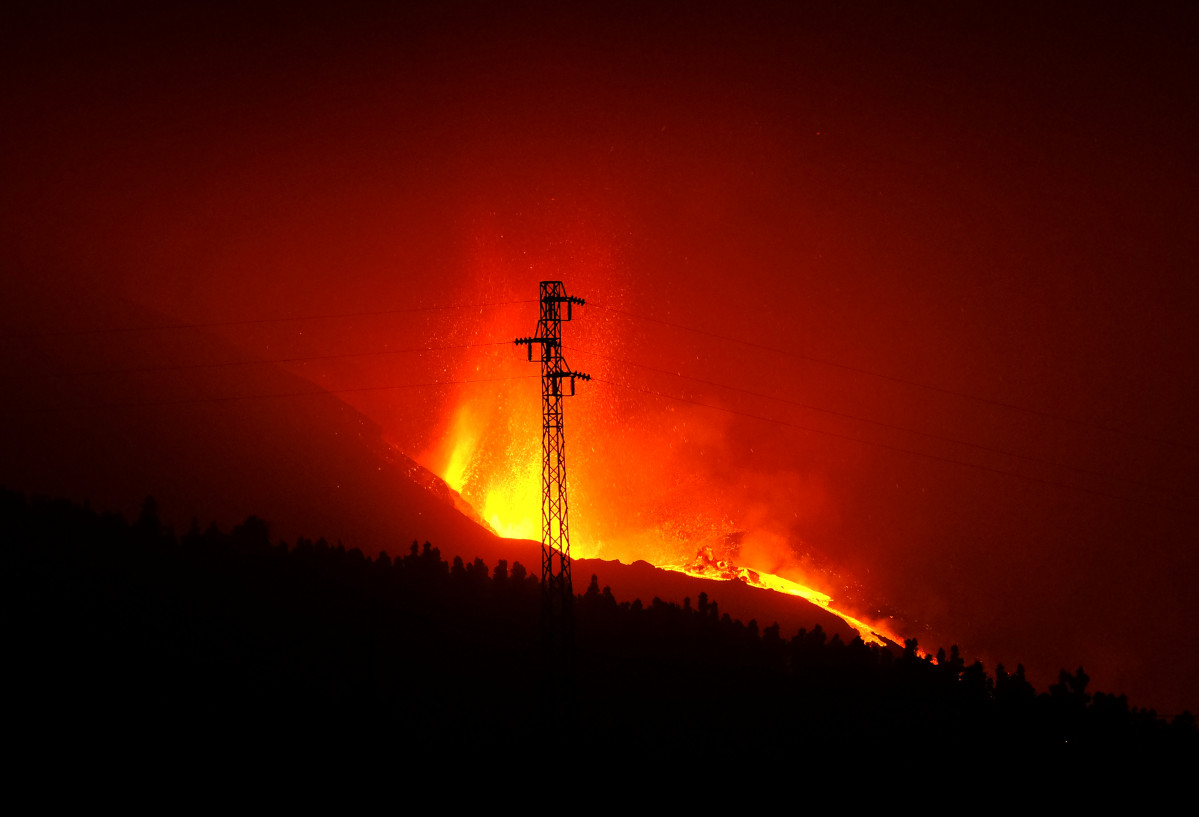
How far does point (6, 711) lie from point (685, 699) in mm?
53311

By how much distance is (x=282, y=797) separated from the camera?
70.5m

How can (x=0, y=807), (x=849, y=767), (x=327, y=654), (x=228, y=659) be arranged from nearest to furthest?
(x=0, y=807) → (x=849, y=767) → (x=228, y=659) → (x=327, y=654)

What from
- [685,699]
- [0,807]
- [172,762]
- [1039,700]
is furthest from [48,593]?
[1039,700]

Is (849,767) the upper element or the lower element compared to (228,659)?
lower

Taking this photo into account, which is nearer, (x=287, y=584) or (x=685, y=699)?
(x=685, y=699)

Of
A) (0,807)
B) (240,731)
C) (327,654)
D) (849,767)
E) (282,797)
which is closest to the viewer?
(0,807)

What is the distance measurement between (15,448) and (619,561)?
10235cm

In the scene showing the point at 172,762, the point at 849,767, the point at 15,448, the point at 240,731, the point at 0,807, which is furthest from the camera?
the point at 15,448

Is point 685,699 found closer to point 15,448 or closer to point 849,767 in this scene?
point 849,767

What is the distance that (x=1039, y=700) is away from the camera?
404 feet

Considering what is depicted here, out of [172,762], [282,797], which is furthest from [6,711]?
[282,797]

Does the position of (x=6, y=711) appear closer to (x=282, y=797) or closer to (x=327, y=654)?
(x=282, y=797)

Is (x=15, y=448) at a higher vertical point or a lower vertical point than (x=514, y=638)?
higher

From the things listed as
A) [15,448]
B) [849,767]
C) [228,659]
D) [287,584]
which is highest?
[15,448]
